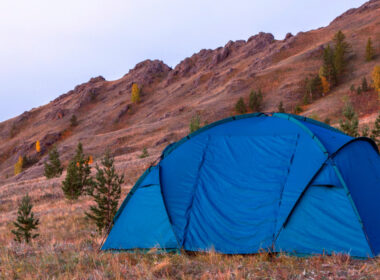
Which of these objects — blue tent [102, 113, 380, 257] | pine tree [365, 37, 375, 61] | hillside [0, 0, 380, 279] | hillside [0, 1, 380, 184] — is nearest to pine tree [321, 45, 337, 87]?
hillside [0, 0, 380, 279]

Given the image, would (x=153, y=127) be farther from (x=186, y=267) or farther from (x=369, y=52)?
(x=186, y=267)

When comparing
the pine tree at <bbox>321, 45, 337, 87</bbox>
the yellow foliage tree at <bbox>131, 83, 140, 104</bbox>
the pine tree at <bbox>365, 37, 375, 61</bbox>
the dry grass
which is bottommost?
the dry grass

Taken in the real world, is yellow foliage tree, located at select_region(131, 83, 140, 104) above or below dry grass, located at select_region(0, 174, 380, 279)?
above

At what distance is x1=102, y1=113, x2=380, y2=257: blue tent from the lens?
5215 millimetres

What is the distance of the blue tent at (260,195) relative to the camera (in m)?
5.21

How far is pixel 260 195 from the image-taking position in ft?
18.8

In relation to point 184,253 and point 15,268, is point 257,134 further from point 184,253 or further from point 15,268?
point 15,268

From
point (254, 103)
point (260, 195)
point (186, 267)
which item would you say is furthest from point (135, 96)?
point (186, 267)

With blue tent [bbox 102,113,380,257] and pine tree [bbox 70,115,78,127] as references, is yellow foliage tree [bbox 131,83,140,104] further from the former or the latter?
blue tent [bbox 102,113,380,257]

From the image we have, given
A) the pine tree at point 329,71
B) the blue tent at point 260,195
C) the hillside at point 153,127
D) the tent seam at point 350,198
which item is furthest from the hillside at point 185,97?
the tent seam at point 350,198

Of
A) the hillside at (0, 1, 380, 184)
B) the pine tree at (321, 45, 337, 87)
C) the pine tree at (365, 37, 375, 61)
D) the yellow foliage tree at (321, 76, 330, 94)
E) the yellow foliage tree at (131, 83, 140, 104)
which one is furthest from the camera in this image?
the yellow foliage tree at (131, 83, 140, 104)

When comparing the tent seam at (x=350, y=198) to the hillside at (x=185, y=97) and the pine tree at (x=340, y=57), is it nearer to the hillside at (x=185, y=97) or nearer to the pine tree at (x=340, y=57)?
the hillside at (x=185, y=97)

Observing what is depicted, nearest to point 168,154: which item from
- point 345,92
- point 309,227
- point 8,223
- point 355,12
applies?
point 309,227

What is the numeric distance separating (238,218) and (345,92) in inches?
2510
